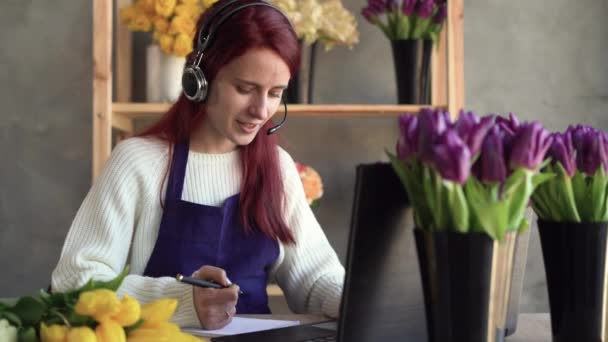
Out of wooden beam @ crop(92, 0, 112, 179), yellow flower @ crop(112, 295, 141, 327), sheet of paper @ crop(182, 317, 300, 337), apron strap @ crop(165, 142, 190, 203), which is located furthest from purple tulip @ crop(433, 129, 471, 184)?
wooden beam @ crop(92, 0, 112, 179)

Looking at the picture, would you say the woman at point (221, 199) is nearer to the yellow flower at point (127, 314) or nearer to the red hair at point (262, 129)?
the red hair at point (262, 129)

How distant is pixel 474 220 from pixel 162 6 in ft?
5.37

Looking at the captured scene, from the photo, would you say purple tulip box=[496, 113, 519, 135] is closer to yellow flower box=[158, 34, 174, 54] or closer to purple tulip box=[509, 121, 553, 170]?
purple tulip box=[509, 121, 553, 170]

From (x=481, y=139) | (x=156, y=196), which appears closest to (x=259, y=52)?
(x=156, y=196)

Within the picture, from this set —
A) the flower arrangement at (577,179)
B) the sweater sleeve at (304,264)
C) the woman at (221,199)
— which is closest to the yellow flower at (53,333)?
the flower arrangement at (577,179)

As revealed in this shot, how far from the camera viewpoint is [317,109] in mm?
2266

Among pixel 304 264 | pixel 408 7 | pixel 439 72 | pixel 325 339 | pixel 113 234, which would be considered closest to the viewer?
pixel 325 339

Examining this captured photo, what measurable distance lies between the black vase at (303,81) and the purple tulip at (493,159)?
157 centimetres

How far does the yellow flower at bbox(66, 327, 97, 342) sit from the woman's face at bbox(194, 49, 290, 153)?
87 centimetres

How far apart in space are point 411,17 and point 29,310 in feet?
5.79

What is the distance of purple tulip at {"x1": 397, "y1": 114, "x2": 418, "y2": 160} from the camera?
0.79m

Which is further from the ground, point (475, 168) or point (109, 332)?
point (475, 168)

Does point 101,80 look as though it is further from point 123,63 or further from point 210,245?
point 210,245

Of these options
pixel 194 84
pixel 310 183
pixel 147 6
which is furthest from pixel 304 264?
pixel 147 6
